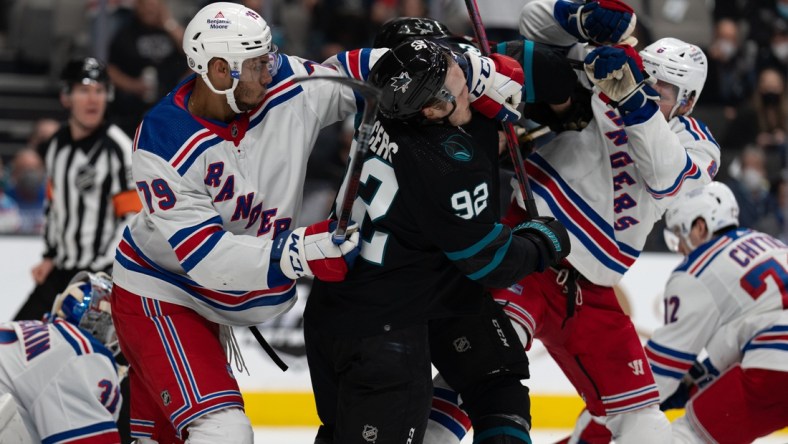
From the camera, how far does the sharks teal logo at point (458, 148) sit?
8.62ft

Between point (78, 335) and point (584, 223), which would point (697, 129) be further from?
point (78, 335)

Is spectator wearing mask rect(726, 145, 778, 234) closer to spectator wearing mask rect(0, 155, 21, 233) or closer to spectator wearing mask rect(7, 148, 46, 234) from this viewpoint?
spectator wearing mask rect(7, 148, 46, 234)

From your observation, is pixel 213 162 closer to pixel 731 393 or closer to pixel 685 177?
pixel 685 177

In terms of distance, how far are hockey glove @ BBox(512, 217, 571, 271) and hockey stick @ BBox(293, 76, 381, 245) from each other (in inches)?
18.0

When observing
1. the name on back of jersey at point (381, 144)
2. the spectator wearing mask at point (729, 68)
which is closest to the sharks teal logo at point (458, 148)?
the name on back of jersey at point (381, 144)

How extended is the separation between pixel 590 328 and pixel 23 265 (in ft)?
9.72

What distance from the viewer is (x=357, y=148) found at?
2.65 meters

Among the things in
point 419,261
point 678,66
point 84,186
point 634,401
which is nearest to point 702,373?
point 634,401

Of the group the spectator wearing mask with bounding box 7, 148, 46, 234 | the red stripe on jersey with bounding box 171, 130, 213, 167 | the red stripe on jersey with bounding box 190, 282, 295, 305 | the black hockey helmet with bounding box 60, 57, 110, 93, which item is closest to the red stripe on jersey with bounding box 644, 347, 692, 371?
the red stripe on jersey with bounding box 190, 282, 295, 305

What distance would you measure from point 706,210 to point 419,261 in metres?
1.44

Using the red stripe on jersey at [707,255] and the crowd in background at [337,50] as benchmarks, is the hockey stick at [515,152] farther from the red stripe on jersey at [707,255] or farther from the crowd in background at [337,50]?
the crowd in background at [337,50]

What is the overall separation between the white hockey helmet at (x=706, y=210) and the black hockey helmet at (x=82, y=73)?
2383mm

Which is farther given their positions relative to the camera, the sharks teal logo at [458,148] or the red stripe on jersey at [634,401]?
the red stripe on jersey at [634,401]

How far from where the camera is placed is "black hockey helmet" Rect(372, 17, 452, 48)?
309 cm
